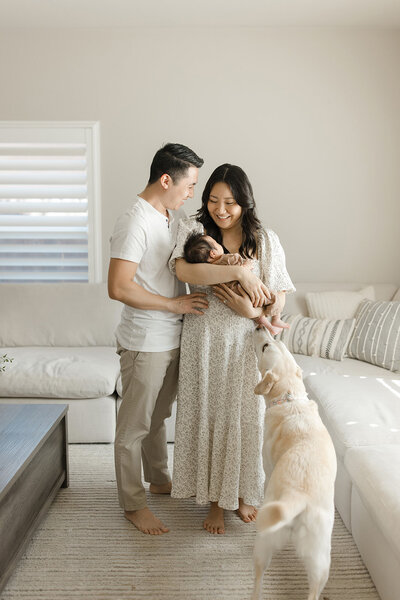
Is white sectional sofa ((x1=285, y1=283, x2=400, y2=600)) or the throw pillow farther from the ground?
the throw pillow

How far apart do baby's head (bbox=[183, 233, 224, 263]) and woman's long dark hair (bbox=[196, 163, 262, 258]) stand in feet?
0.35

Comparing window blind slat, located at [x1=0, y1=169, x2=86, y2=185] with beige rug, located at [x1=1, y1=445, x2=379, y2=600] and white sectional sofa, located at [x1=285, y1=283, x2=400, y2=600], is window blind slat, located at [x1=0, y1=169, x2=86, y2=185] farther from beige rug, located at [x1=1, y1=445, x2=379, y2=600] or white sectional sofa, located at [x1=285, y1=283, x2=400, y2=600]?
beige rug, located at [x1=1, y1=445, x2=379, y2=600]

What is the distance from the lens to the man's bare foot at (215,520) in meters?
2.22

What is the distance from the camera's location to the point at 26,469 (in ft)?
6.73

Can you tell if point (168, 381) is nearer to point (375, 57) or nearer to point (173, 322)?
point (173, 322)

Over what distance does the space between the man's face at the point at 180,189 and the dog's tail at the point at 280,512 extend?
1.18 meters

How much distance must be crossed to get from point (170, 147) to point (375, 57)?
2.45 metres

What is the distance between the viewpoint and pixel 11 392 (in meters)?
3.00

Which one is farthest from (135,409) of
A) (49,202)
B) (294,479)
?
(49,202)

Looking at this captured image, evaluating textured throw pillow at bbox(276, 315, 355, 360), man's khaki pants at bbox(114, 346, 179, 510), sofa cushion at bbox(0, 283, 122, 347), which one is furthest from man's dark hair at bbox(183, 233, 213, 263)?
sofa cushion at bbox(0, 283, 122, 347)

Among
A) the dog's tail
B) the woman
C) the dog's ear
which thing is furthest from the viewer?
the woman

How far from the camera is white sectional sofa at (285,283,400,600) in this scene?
5.54ft

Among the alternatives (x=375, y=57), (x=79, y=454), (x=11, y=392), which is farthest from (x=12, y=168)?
(x=375, y=57)

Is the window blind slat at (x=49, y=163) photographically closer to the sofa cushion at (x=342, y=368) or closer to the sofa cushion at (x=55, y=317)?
the sofa cushion at (x=55, y=317)
